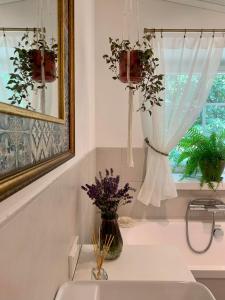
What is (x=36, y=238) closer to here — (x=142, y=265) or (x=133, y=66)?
(x=142, y=265)

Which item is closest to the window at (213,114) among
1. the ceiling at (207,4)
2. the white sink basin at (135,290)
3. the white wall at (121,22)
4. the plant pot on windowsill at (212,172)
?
the plant pot on windowsill at (212,172)

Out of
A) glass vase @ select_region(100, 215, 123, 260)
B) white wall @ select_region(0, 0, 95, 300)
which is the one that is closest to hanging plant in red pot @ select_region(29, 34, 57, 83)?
white wall @ select_region(0, 0, 95, 300)

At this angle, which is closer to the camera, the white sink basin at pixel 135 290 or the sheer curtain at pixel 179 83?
the white sink basin at pixel 135 290

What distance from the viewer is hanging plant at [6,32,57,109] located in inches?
23.2

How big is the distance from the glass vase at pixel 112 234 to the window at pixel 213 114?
1.65 m

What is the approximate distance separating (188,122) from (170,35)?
0.76 meters

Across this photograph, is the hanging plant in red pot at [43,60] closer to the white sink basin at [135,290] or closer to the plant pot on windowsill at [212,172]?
the white sink basin at [135,290]

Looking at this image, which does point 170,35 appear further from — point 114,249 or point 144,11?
point 114,249

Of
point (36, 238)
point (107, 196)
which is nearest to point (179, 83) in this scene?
point (107, 196)

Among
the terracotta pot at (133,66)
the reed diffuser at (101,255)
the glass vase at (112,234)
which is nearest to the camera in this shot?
the reed diffuser at (101,255)

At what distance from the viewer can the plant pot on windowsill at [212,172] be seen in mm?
2611

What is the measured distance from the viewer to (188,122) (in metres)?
2.58

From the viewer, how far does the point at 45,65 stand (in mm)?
822

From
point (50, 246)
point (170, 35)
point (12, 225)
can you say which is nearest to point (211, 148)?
point (170, 35)
